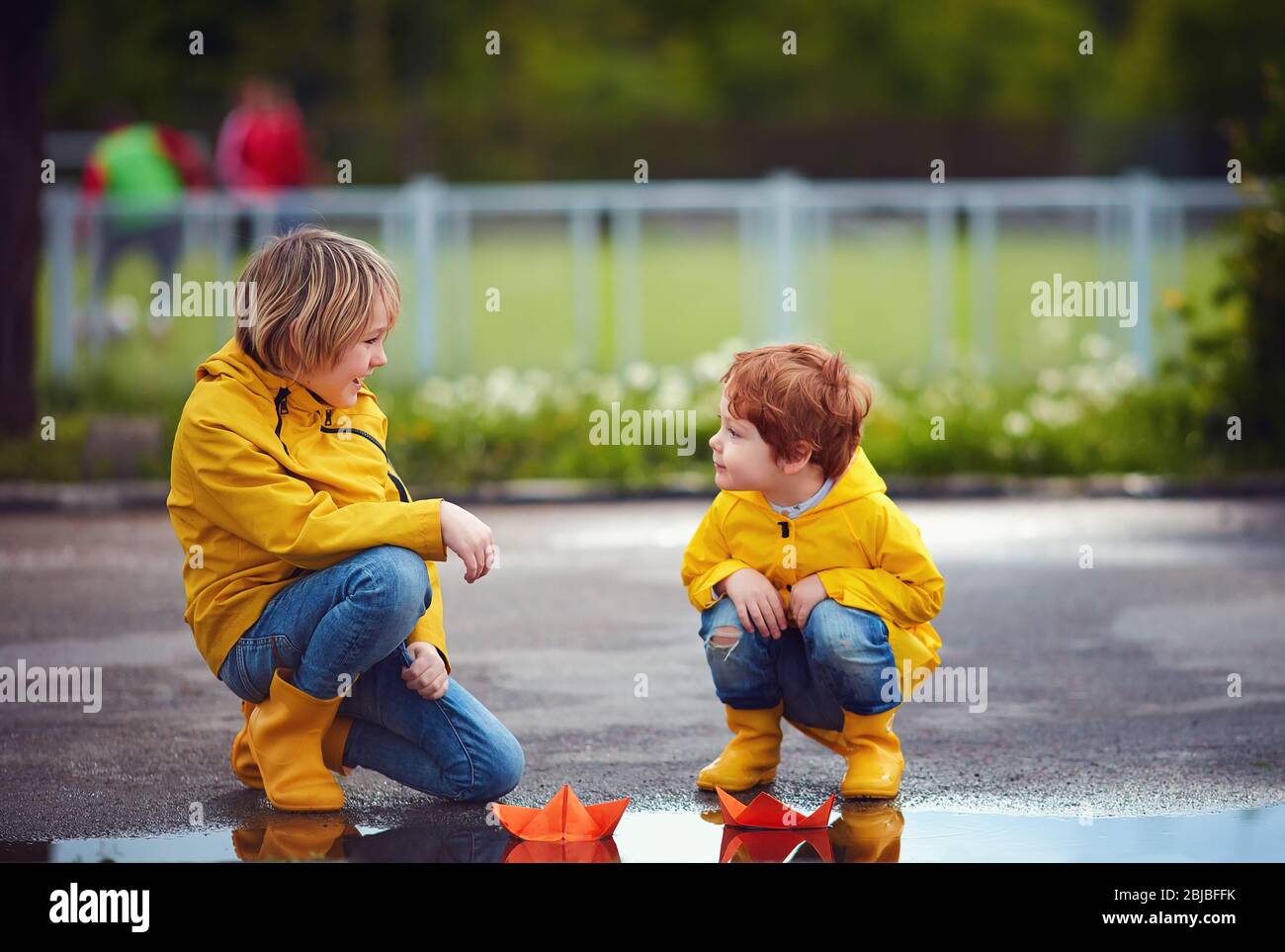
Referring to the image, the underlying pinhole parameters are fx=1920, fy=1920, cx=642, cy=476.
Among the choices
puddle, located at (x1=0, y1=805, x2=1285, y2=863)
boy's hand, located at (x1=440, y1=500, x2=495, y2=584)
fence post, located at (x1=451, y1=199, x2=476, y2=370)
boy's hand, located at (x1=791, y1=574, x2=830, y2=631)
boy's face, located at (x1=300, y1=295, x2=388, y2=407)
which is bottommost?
puddle, located at (x1=0, y1=805, x2=1285, y2=863)

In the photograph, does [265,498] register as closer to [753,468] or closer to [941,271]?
[753,468]

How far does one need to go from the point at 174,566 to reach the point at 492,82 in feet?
122

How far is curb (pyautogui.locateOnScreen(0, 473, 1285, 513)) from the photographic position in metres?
10.9

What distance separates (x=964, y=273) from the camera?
16203 mm

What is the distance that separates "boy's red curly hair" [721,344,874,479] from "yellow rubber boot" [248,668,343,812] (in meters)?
1.18

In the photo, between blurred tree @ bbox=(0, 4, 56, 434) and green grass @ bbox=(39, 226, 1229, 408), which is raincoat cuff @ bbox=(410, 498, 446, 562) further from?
green grass @ bbox=(39, 226, 1229, 408)

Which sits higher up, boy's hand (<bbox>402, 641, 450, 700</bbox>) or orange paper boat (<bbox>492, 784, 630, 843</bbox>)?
boy's hand (<bbox>402, 641, 450, 700</bbox>)

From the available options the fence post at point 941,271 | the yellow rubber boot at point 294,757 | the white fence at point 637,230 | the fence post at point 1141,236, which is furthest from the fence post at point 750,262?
the yellow rubber boot at point 294,757

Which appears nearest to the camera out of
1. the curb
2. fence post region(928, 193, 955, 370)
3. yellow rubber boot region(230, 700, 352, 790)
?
yellow rubber boot region(230, 700, 352, 790)

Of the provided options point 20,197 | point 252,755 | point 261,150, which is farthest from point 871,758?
point 261,150

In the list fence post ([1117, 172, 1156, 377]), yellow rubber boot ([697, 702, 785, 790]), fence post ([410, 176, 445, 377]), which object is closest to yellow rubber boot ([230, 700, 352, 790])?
yellow rubber boot ([697, 702, 785, 790])

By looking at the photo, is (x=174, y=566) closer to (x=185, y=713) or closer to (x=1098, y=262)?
(x=185, y=713)

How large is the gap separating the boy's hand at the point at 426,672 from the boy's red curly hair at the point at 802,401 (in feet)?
2.97

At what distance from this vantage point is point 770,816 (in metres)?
4.33
